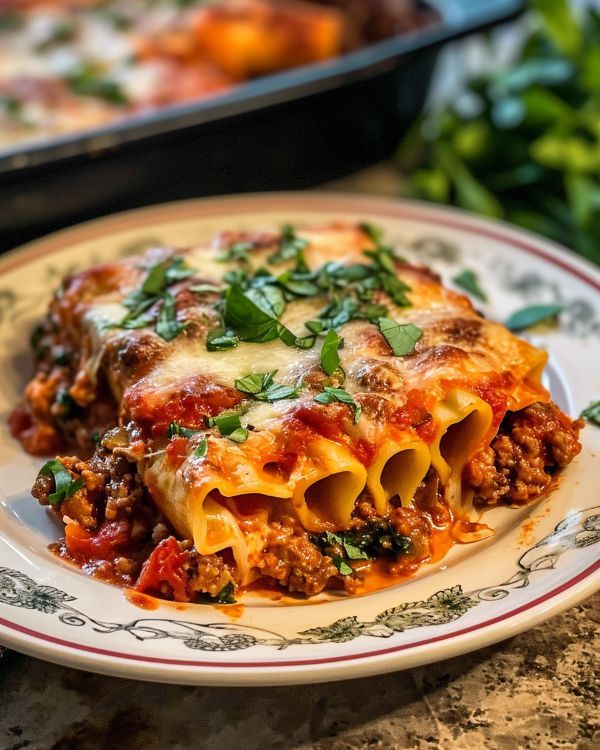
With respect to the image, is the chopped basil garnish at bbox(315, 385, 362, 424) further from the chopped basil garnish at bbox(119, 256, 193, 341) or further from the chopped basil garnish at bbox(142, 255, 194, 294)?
the chopped basil garnish at bbox(142, 255, 194, 294)

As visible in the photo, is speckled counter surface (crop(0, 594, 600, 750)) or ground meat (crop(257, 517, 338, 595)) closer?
speckled counter surface (crop(0, 594, 600, 750))

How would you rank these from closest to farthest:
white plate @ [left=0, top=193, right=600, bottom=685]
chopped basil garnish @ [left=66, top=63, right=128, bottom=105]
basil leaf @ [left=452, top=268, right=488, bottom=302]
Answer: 1. white plate @ [left=0, top=193, right=600, bottom=685]
2. basil leaf @ [left=452, top=268, right=488, bottom=302]
3. chopped basil garnish @ [left=66, top=63, right=128, bottom=105]

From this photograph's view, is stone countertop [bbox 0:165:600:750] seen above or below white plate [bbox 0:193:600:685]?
below

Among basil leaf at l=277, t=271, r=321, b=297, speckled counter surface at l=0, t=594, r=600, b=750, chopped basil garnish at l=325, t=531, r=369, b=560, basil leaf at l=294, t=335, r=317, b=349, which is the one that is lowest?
speckled counter surface at l=0, t=594, r=600, b=750

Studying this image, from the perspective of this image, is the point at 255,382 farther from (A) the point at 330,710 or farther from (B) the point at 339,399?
(A) the point at 330,710

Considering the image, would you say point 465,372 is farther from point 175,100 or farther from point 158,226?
point 175,100

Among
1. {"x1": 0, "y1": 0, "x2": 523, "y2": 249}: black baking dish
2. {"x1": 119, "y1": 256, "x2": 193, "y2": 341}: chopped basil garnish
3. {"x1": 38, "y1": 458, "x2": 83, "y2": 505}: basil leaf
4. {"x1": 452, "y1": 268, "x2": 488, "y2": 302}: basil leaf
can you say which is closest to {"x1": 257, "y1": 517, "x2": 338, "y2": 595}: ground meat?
{"x1": 38, "y1": 458, "x2": 83, "y2": 505}: basil leaf
